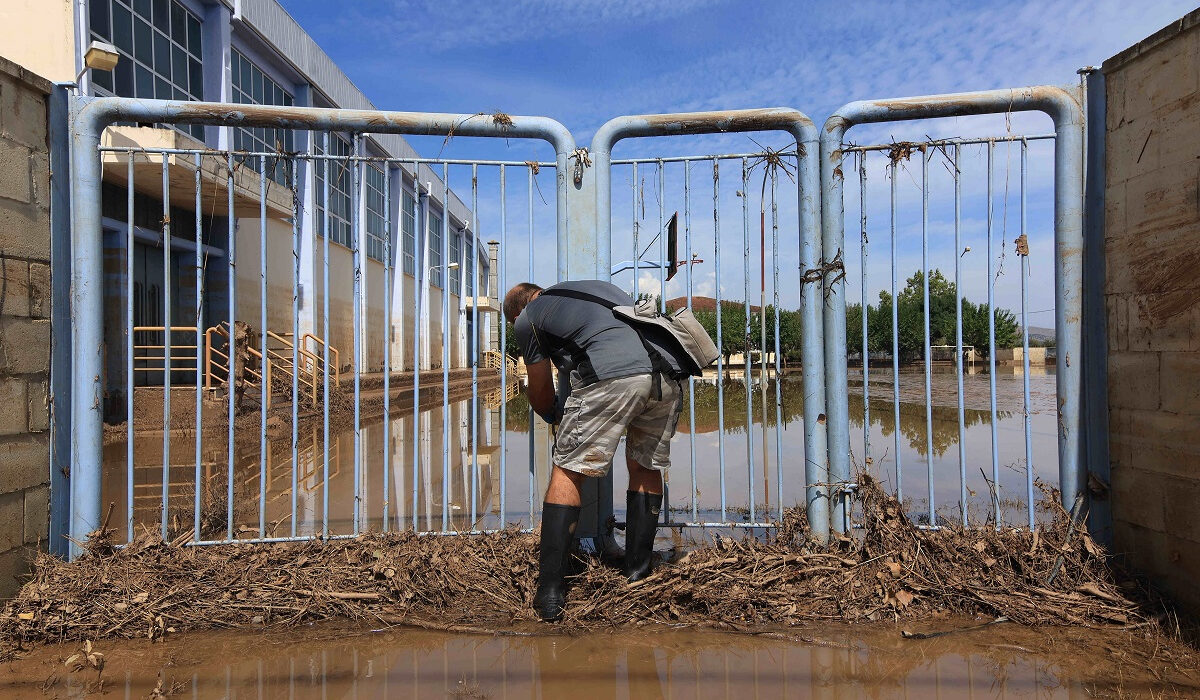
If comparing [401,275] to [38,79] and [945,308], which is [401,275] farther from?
[945,308]

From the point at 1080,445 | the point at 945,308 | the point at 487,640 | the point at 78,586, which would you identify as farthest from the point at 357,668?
the point at 945,308

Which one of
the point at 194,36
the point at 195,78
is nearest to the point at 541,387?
the point at 195,78

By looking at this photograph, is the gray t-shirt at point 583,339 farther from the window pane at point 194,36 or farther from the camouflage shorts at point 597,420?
the window pane at point 194,36

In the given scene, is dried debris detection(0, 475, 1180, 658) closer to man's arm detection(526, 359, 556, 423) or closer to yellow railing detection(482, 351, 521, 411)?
man's arm detection(526, 359, 556, 423)

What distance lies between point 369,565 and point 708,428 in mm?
7184

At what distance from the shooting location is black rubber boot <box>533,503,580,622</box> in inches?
115

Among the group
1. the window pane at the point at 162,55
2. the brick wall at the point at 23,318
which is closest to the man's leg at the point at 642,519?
the brick wall at the point at 23,318

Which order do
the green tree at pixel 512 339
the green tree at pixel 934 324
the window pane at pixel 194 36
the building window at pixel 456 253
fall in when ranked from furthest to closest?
the green tree at pixel 934 324
the window pane at pixel 194 36
the building window at pixel 456 253
the green tree at pixel 512 339

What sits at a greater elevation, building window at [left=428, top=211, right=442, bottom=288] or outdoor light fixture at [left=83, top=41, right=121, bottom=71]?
building window at [left=428, top=211, right=442, bottom=288]

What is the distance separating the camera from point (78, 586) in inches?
115

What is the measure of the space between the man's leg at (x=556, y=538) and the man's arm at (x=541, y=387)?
324 millimetres

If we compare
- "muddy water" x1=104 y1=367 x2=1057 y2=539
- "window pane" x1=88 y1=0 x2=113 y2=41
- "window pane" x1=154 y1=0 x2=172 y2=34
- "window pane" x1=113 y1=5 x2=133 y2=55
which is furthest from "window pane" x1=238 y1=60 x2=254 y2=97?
"muddy water" x1=104 y1=367 x2=1057 y2=539

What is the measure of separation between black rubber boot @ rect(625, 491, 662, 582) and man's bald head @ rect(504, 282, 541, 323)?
0.99 metres

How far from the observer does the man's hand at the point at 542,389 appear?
3.08m
